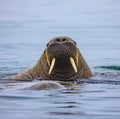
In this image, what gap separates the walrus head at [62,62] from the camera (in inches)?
550

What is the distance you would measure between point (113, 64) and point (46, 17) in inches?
984

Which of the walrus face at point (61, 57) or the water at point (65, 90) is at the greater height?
the walrus face at point (61, 57)

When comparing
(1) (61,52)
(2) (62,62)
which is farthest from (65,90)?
(2) (62,62)

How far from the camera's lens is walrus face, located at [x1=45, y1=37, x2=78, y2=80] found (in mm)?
13930

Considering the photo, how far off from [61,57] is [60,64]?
33 cm

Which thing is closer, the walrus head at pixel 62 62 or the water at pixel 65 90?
the water at pixel 65 90

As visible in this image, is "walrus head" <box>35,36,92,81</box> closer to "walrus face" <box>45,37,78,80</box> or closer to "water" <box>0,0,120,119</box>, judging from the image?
"walrus face" <box>45,37,78,80</box>

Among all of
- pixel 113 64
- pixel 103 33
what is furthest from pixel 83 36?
pixel 113 64

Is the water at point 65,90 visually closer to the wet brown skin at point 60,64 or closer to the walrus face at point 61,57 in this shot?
the wet brown skin at point 60,64

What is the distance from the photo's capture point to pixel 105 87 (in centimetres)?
1313

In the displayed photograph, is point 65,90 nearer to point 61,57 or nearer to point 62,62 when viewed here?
point 61,57

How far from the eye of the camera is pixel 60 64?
14.4 metres

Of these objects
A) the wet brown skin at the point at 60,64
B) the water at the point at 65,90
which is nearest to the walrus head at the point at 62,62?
the wet brown skin at the point at 60,64

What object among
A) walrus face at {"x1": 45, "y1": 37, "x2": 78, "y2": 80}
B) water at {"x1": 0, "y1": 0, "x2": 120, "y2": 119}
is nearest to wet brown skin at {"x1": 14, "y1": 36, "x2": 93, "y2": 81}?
walrus face at {"x1": 45, "y1": 37, "x2": 78, "y2": 80}
